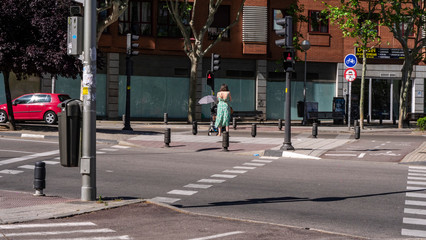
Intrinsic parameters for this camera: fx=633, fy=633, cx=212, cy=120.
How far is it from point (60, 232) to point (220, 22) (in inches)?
1327

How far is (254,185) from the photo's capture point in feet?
39.7

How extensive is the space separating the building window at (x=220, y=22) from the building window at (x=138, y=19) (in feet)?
13.0

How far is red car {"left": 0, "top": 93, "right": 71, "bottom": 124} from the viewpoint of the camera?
1174 inches

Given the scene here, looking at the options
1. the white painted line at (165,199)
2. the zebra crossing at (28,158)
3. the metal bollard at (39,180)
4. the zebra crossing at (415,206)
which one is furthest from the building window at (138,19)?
the white painted line at (165,199)

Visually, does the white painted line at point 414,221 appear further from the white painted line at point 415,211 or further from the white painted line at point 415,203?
the white painted line at point 415,203

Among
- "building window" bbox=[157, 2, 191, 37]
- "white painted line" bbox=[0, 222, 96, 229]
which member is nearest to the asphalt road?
"white painted line" bbox=[0, 222, 96, 229]

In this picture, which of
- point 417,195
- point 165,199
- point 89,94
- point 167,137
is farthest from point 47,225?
point 167,137

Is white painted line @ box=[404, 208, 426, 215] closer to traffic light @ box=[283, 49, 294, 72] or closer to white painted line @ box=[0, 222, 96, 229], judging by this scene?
white painted line @ box=[0, 222, 96, 229]

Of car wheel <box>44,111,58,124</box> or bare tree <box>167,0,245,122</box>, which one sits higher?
bare tree <box>167,0,245,122</box>

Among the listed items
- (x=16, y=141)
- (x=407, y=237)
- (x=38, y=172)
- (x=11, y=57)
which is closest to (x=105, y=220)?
(x=38, y=172)

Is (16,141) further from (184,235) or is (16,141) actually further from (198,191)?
Answer: (184,235)

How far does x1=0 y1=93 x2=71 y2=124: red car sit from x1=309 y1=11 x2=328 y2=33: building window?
59.0 feet

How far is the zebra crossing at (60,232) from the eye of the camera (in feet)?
23.2

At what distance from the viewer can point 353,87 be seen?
41.8 m
